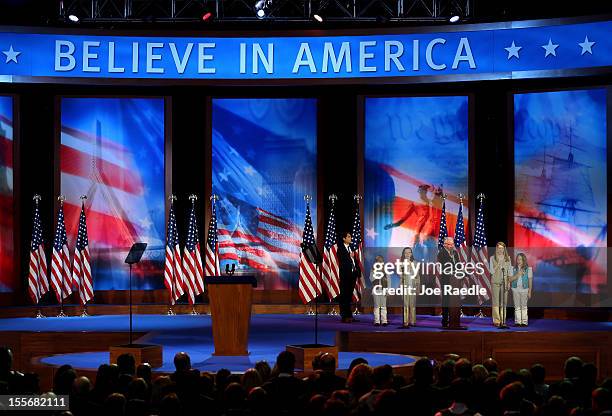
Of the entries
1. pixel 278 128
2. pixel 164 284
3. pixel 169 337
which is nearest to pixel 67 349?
pixel 169 337

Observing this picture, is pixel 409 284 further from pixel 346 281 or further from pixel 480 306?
pixel 480 306

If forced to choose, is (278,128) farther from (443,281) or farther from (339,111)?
(443,281)

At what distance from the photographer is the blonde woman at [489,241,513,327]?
1571 centimetres

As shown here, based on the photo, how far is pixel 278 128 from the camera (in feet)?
66.2

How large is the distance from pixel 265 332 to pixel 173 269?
3800 millimetres

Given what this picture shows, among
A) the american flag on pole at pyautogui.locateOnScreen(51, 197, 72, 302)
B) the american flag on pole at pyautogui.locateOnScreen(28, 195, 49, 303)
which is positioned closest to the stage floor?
the american flag on pole at pyautogui.locateOnScreen(28, 195, 49, 303)

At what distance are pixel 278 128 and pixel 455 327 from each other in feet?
21.4

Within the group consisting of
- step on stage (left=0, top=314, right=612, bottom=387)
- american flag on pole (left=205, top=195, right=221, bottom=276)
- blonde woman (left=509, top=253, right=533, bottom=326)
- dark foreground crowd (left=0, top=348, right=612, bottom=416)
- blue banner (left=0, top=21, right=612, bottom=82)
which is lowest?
step on stage (left=0, top=314, right=612, bottom=387)

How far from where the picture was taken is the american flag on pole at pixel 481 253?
1731 cm

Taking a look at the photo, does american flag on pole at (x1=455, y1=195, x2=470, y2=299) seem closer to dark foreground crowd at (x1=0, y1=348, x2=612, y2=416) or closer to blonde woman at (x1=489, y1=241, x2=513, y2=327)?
blonde woman at (x1=489, y1=241, x2=513, y2=327)

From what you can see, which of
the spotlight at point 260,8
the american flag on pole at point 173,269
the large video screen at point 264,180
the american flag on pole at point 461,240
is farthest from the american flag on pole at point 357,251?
the spotlight at point 260,8

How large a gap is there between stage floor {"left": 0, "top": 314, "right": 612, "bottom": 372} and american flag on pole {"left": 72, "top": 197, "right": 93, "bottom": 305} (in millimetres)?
513

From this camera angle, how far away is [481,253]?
17.9 m

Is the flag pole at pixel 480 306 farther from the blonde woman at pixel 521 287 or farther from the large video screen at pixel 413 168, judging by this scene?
the blonde woman at pixel 521 287
